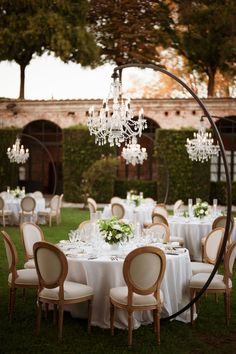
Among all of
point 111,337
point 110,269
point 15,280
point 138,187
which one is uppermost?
point 138,187

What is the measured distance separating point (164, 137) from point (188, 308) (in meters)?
15.7

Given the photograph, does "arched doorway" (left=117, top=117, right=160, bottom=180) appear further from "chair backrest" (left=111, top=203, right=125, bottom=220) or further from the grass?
the grass

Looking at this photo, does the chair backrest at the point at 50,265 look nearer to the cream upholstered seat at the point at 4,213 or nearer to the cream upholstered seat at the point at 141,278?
the cream upholstered seat at the point at 141,278

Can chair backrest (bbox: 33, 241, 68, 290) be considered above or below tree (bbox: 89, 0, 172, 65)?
below

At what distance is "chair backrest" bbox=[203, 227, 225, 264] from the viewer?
7566 millimetres

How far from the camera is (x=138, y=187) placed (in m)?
23.4

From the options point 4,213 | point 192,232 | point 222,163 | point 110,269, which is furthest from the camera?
point 222,163

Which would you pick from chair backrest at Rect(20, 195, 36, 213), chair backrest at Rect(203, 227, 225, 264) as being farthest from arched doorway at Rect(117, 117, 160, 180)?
chair backrest at Rect(203, 227, 225, 264)

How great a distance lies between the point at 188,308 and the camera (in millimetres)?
6375

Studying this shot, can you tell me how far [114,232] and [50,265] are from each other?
40.0 inches

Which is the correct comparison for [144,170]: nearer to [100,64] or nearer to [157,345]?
[100,64]

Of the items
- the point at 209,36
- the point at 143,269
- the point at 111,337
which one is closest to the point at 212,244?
the point at 143,269

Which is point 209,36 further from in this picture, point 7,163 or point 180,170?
point 7,163

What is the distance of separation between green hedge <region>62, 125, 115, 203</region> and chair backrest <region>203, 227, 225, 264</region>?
48.7 feet
